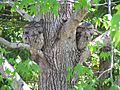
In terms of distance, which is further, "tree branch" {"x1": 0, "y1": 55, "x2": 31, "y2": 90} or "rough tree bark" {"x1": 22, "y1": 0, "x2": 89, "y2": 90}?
"rough tree bark" {"x1": 22, "y1": 0, "x2": 89, "y2": 90}

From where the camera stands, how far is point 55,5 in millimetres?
3143

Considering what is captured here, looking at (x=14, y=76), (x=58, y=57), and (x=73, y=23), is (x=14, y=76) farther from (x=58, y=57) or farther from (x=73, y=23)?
(x=73, y=23)

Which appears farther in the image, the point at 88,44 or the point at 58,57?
the point at 58,57

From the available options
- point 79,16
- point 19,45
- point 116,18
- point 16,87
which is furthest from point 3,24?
point 116,18

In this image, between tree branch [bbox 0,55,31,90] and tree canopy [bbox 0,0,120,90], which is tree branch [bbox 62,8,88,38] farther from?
tree branch [bbox 0,55,31,90]

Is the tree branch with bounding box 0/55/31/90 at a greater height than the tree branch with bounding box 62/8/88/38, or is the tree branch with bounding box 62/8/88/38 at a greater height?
the tree branch with bounding box 62/8/88/38

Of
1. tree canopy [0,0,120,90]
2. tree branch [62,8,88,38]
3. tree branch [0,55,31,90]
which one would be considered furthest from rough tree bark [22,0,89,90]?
tree branch [0,55,31,90]

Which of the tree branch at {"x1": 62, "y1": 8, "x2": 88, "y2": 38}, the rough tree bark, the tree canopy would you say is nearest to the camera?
the tree canopy

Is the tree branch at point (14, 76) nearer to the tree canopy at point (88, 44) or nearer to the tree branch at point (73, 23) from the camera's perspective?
the tree canopy at point (88, 44)

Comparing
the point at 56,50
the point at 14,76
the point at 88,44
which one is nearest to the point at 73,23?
the point at 88,44

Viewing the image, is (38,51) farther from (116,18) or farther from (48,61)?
(116,18)

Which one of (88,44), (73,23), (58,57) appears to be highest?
(73,23)

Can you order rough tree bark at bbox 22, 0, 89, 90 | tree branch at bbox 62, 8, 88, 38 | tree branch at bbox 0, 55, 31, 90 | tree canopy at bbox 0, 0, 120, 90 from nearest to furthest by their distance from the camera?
tree canopy at bbox 0, 0, 120, 90 < tree branch at bbox 62, 8, 88, 38 < tree branch at bbox 0, 55, 31, 90 < rough tree bark at bbox 22, 0, 89, 90

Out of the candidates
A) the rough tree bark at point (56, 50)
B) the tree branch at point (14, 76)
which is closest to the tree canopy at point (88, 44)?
the tree branch at point (14, 76)
